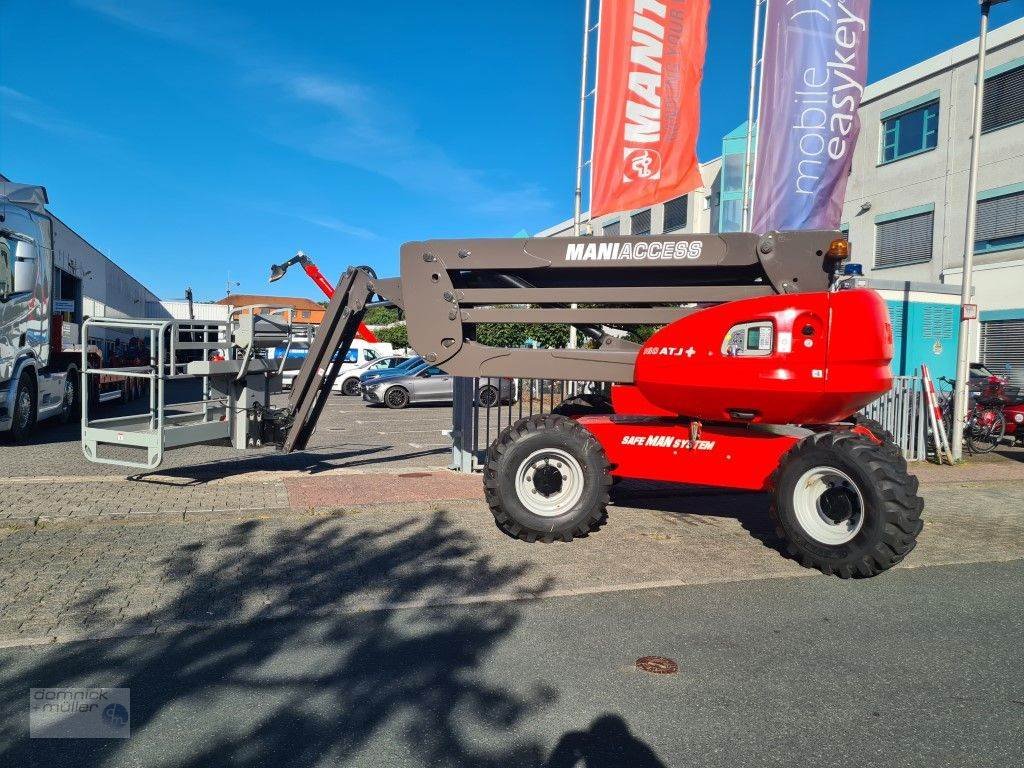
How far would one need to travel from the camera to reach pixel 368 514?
6797 millimetres

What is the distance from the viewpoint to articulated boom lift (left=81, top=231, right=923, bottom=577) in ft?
17.3

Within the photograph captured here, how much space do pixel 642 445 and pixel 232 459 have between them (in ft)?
19.7

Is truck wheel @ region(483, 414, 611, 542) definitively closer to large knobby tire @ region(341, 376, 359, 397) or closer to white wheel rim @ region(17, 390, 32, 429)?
white wheel rim @ region(17, 390, 32, 429)

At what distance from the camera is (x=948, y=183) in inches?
890

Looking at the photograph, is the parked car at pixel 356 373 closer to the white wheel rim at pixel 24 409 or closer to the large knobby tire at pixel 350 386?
the large knobby tire at pixel 350 386

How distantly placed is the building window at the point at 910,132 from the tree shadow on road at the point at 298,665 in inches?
963

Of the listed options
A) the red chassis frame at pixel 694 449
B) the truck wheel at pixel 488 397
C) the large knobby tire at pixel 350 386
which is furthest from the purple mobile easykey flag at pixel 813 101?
the large knobby tire at pixel 350 386

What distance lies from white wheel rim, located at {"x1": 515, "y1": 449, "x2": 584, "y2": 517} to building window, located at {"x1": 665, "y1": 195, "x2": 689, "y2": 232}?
30.3m

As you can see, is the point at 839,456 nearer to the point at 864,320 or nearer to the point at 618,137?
the point at 864,320

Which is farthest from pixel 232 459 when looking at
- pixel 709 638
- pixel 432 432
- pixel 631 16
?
pixel 631 16

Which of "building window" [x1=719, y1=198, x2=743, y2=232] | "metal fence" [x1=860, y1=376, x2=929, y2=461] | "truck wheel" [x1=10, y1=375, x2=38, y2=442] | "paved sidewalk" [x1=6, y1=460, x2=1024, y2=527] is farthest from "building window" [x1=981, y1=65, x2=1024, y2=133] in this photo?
"truck wheel" [x1=10, y1=375, x2=38, y2=442]

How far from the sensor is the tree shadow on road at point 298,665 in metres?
2.92

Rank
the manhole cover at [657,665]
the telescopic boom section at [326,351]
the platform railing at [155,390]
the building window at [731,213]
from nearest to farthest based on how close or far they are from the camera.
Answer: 1. the manhole cover at [657,665]
2. the platform railing at [155,390]
3. the telescopic boom section at [326,351]
4. the building window at [731,213]

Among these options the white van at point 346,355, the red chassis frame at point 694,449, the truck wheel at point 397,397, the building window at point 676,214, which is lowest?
the truck wheel at point 397,397
